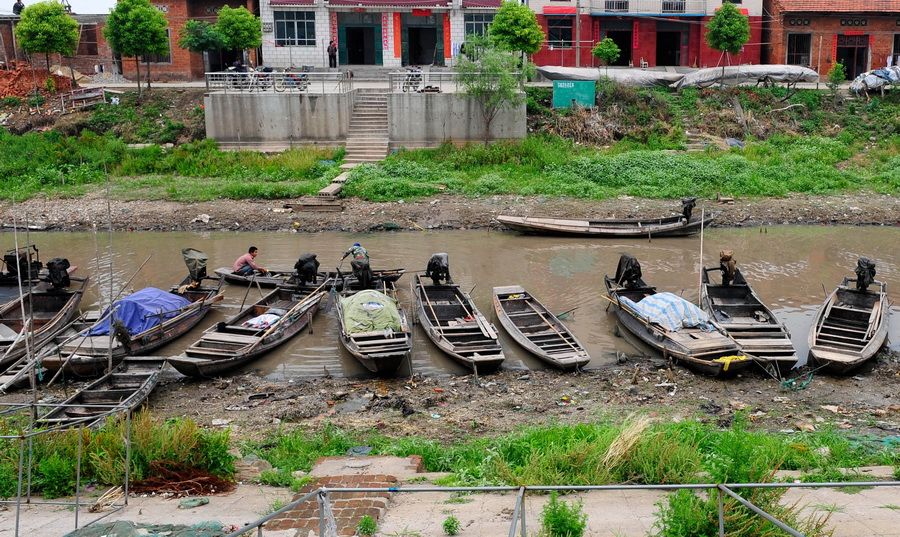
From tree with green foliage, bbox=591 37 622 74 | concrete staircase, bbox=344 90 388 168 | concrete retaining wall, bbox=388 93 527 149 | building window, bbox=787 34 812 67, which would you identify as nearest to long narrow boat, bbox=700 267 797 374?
concrete retaining wall, bbox=388 93 527 149

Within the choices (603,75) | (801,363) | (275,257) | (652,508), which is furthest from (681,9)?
(652,508)

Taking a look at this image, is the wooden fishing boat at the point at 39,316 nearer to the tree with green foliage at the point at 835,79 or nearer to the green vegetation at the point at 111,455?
the green vegetation at the point at 111,455

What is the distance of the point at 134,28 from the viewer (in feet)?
112

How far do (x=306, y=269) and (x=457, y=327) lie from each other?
14.4ft

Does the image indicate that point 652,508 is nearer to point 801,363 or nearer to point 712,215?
point 801,363

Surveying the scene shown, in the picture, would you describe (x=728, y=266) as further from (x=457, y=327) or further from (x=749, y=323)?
(x=457, y=327)

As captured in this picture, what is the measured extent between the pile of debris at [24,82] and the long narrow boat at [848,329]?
104ft

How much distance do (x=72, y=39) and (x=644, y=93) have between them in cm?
2312

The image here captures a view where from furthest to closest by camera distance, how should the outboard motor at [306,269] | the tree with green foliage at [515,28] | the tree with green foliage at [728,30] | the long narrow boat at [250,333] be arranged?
the tree with green foliage at [728,30] → the tree with green foliage at [515,28] → the outboard motor at [306,269] → the long narrow boat at [250,333]

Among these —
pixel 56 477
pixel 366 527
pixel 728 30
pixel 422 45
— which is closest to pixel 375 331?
pixel 56 477

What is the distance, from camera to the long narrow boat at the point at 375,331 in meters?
15.3

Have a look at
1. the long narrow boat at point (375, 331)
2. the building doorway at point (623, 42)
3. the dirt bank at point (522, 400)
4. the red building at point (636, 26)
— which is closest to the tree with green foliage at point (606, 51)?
the red building at point (636, 26)

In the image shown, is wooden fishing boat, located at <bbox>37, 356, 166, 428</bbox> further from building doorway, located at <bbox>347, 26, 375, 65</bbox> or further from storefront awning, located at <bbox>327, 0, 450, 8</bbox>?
building doorway, located at <bbox>347, 26, 375, 65</bbox>

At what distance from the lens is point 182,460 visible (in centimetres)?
1064
